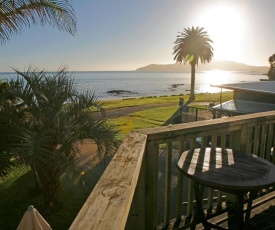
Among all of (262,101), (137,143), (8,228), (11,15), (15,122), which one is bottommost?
(8,228)

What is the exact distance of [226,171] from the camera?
7.27 feet

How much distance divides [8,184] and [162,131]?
834 cm

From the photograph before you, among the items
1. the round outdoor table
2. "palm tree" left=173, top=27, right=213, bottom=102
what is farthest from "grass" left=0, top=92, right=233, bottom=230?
"palm tree" left=173, top=27, right=213, bottom=102

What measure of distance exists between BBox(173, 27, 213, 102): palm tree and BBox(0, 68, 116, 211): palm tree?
118 feet

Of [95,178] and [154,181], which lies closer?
[154,181]

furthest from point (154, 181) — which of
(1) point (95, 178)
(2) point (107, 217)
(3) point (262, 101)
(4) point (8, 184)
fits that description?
(3) point (262, 101)

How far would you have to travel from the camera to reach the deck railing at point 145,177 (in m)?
1.10

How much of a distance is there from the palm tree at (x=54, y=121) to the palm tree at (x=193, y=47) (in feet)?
118

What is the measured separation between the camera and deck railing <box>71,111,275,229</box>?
1.10 metres

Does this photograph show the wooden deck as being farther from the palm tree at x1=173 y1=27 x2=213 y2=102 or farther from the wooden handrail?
the palm tree at x1=173 y1=27 x2=213 y2=102

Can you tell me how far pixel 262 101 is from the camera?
15.0m

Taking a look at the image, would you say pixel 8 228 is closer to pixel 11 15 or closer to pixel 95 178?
pixel 95 178

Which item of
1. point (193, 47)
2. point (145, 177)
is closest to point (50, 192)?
point (145, 177)

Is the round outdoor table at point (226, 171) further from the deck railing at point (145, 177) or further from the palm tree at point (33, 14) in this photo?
the palm tree at point (33, 14)
